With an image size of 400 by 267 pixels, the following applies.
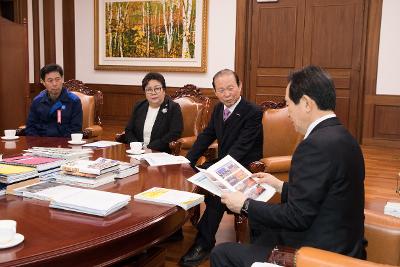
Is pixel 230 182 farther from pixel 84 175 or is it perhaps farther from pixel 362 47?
pixel 362 47

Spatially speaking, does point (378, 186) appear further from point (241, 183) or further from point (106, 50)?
point (106, 50)

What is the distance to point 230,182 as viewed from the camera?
184cm

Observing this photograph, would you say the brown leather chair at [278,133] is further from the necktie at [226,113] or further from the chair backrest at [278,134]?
the necktie at [226,113]

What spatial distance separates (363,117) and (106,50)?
4.56 metres

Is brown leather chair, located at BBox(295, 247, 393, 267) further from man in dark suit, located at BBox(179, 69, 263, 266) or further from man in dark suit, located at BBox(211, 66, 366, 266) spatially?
man in dark suit, located at BBox(179, 69, 263, 266)

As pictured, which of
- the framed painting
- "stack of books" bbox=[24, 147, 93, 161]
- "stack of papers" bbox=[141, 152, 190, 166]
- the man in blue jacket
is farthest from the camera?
the framed painting

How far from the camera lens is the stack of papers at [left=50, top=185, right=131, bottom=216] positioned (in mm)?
1486

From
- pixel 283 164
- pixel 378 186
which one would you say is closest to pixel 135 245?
pixel 283 164

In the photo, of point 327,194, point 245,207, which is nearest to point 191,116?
point 245,207

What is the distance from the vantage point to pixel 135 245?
1.42 meters

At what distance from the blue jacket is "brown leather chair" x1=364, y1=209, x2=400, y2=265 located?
2.64 metres

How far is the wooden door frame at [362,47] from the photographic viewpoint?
628 centimetres

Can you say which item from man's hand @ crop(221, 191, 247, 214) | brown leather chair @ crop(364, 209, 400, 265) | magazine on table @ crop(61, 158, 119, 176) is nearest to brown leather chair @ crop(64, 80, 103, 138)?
magazine on table @ crop(61, 158, 119, 176)

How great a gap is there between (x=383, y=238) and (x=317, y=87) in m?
0.68
